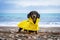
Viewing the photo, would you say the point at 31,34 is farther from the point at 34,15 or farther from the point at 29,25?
the point at 34,15

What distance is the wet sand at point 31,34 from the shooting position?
2.09 meters

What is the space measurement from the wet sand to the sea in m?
0.06

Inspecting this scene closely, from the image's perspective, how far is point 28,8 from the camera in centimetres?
221

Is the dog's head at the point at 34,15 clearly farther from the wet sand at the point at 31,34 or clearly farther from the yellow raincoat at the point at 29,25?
the wet sand at the point at 31,34

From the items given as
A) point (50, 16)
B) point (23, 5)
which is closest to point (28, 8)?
point (23, 5)

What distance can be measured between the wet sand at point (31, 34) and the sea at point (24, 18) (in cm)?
6

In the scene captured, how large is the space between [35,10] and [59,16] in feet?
0.87

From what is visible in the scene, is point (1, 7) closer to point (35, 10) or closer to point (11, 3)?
point (11, 3)

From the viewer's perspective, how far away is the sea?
219 centimetres

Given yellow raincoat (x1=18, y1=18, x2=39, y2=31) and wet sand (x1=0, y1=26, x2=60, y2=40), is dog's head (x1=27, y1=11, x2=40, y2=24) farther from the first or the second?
wet sand (x1=0, y1=26, x2=60, y2=40)

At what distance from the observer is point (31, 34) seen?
84.4 inches

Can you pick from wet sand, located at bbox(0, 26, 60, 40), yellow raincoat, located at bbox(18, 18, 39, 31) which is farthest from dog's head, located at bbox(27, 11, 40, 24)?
wet sand, located at bbox(0, 26, 60, 40)

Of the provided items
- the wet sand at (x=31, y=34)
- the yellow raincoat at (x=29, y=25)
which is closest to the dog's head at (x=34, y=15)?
the yellow raincoat at (x=29, y=25)

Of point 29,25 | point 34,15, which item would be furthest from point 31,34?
point 34,15
